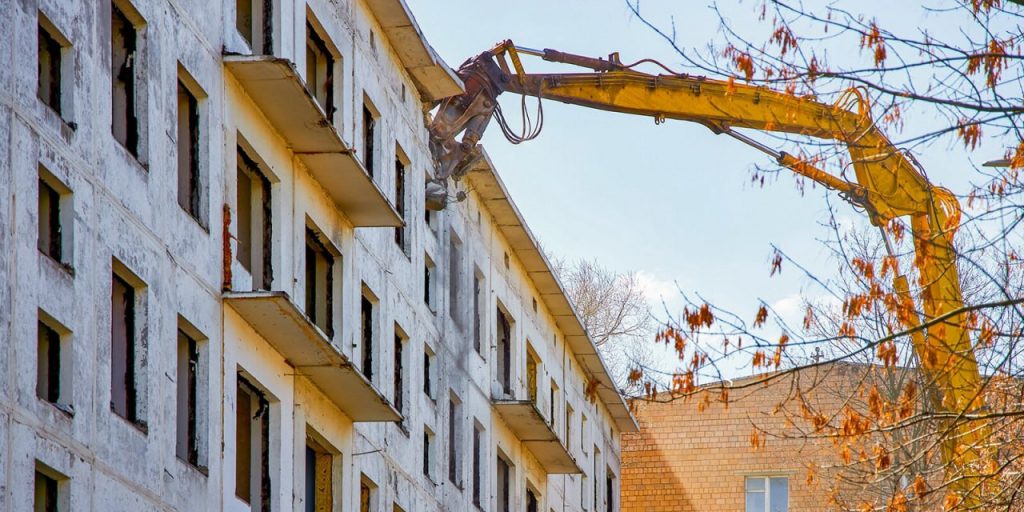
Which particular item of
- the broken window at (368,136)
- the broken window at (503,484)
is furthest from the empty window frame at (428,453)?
the broken window at (503,484)

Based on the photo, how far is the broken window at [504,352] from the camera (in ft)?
135

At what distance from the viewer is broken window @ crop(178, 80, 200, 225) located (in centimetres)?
2343

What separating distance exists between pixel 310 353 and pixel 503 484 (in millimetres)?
15033

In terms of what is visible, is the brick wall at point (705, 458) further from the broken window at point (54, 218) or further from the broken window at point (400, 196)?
the broken window at point (54, 218)

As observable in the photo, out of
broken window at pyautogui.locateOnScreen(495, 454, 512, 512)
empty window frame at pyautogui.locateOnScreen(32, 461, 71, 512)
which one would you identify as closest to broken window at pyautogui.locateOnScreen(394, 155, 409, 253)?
broken window at pyautogui.locateOnScreen(495, 454, 512, 512)

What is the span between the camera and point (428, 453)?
3484cm

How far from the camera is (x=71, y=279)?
19.7m

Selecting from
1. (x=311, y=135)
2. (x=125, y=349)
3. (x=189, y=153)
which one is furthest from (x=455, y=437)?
(x=125, y=349)

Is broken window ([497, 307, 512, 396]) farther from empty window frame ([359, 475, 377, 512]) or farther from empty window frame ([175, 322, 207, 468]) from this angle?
empty window frame ([175, 322, 207, 468])

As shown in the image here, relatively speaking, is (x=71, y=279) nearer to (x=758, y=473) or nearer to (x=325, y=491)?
(x=325, y=491)

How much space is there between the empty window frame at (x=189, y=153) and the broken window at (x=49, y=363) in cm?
413

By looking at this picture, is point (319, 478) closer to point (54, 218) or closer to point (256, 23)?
point (256, 23)

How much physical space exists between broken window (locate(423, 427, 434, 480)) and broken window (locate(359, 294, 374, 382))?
11.7ft

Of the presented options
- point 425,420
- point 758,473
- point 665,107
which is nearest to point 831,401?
point 758,473
